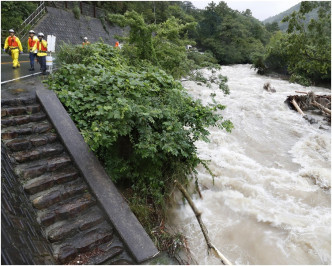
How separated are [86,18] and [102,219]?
2612 centimetres

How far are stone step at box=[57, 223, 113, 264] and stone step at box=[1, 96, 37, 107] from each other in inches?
118

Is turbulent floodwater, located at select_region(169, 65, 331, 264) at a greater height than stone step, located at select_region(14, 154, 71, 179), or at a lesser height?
lesser

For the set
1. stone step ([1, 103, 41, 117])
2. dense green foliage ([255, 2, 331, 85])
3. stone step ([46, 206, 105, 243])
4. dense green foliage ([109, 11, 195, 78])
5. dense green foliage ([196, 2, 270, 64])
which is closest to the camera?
stone step ([46, 206, 105, 243])

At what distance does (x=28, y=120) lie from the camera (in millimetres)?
4750

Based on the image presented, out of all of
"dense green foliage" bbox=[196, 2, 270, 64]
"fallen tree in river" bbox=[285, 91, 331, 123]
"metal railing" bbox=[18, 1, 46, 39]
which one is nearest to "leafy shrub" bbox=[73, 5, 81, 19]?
"metal railing" bbox=[18, 1, 46, 39]

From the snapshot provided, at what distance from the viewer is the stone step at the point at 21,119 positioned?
4512 mm

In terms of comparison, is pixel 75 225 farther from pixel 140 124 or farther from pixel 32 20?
pixel 32 20

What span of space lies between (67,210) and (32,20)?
2057 centimetres

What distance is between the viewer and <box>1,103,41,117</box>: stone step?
4.67 m

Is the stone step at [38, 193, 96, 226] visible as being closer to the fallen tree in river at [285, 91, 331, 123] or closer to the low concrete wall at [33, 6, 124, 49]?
the fallen tree in river at [285, 91, 331, 123]

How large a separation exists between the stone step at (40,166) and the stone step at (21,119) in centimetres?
94

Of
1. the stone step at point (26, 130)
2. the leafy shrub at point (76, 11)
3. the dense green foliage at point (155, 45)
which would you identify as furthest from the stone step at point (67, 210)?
the leafy shrub at point (76, 11)

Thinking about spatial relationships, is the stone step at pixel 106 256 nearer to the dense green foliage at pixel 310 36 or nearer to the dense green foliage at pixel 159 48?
the dense green foliage at pixel 159 48

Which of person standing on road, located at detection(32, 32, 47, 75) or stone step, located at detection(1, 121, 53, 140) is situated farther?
person standing on road, located at detection(32, 32, 47, 75)
